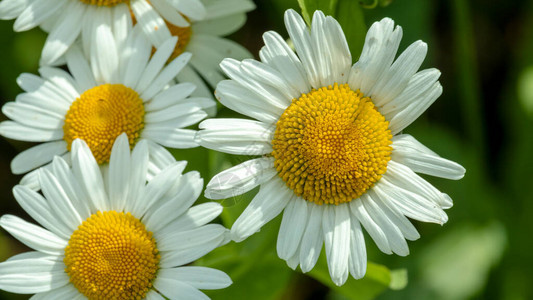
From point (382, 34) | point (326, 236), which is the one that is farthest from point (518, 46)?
point (326, 236)

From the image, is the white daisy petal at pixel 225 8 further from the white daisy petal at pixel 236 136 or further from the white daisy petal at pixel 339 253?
the white daisy petal at pixel 339 253

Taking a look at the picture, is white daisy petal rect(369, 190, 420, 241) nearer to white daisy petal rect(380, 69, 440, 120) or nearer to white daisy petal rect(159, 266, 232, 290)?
white daisy petal rect(380, 69, 440, 120)

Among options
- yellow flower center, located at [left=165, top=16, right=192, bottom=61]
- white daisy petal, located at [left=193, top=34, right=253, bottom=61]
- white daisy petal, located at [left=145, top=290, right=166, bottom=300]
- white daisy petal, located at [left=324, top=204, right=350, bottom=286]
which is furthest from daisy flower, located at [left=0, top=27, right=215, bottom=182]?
white daisy petal, located at [left=324, top=204, right=350, bottom=286]

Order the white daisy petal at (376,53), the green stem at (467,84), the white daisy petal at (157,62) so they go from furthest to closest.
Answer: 1. the green stem at (467,84)
2. the white daisy petal at (157,62)
3. the white daisy petal at (376,53)

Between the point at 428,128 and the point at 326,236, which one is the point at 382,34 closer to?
the point at 326,236

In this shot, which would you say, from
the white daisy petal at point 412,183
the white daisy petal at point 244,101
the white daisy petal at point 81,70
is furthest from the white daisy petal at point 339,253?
the white daisy petal at point 81,70

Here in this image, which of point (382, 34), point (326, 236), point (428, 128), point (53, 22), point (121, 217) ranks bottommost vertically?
point (428, 128)

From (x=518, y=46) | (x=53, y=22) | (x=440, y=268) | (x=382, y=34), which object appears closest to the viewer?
(x=382, y=34)
